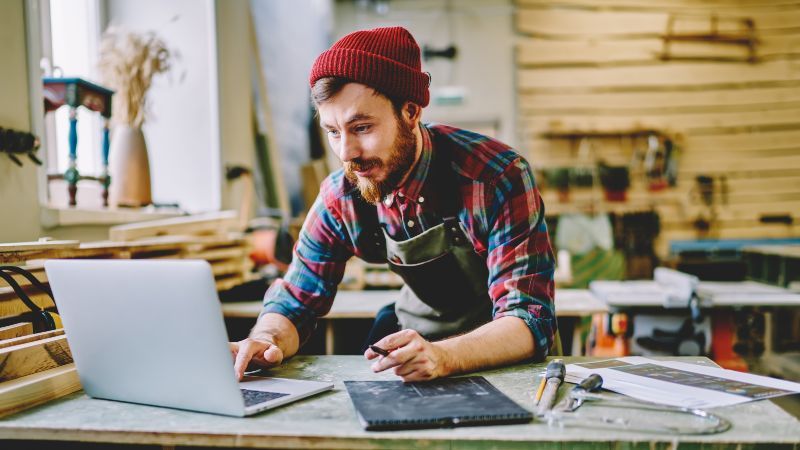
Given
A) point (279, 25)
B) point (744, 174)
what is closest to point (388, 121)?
point (279, 25)

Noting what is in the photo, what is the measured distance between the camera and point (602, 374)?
1.33 m

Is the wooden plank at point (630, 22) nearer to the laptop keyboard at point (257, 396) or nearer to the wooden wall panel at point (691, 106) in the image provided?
the wooden wall panel at point (691, 106)

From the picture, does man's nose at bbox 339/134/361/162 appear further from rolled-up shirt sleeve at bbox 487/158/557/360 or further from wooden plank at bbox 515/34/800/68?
wooden plank at bbox 515/34/800/68

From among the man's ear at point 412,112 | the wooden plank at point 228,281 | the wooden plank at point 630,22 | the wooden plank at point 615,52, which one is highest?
the wooden plank at point 630,22

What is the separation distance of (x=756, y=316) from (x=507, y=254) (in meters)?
2.01

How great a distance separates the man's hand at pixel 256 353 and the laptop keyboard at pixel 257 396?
0.16m

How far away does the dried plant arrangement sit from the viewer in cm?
267

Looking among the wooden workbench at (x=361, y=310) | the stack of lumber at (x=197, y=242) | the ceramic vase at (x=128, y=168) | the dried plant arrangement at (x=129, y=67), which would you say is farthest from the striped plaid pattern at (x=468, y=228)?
the dried plant arrangement at (x=129, y=67)

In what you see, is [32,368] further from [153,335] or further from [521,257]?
[521,257]

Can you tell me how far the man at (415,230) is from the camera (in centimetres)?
145

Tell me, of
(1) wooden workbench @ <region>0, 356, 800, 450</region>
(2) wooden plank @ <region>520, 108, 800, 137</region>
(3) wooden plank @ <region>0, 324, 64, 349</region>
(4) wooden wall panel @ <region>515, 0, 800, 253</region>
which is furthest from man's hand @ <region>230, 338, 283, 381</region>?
(2) wooden plank @ <region>520, 108, 800, 137</region>

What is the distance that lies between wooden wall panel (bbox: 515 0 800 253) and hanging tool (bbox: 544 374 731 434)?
16.1 feet

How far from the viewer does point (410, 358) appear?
49.0 inches

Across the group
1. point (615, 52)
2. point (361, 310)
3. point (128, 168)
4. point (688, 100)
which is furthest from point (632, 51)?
point (128, 168)
